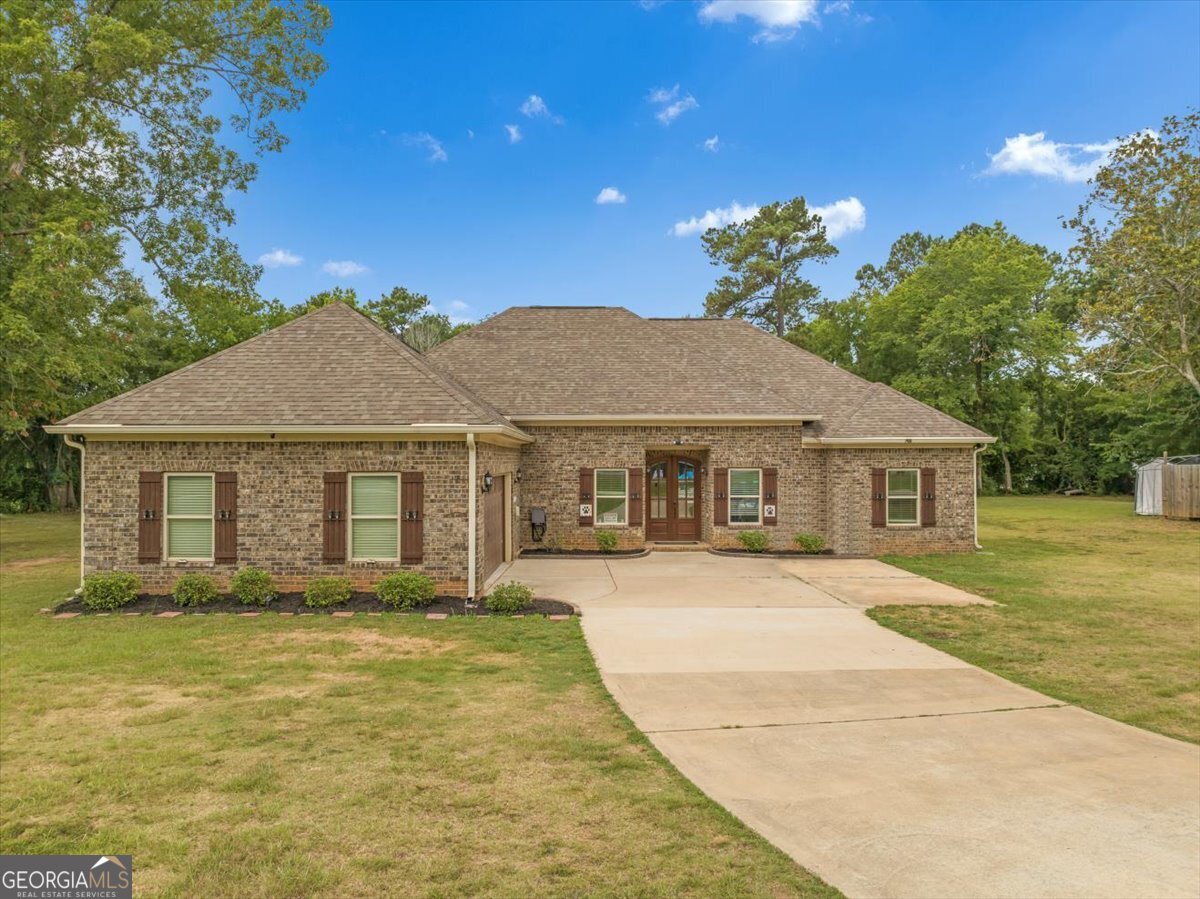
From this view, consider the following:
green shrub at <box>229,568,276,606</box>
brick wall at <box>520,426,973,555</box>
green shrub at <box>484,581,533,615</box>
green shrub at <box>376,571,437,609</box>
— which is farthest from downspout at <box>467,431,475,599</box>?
brick wall at <box>520,426,973,555</box>

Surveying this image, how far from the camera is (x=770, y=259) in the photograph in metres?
39.5

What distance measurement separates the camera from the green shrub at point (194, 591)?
9922 millimetres

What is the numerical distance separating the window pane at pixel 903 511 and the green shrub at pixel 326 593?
12.7 metres

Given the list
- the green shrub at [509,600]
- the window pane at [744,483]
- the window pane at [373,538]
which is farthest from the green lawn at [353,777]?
the window pane at [744,483]

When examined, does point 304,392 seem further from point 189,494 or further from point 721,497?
point 721,497

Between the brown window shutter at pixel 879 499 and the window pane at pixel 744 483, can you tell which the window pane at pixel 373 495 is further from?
the brown window shutter at pixel 879 499

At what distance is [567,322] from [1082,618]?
1463 cm

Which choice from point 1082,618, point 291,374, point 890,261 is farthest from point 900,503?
point 890,261

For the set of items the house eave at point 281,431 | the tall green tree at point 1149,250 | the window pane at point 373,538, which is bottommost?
the window pane at point 373,538

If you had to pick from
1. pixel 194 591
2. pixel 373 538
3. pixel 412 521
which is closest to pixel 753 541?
pixel 412 521

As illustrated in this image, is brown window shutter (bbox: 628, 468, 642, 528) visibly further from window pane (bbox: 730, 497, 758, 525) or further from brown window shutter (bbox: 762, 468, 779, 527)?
brown window shutter (bbox: 762, 468, 779, 527)

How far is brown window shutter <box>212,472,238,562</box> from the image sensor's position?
1058 cm

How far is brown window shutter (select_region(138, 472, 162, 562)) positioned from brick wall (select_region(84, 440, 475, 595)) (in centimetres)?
11

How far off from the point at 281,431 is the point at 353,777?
285 inches
